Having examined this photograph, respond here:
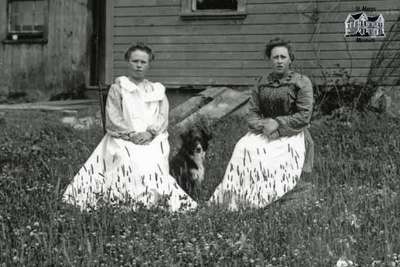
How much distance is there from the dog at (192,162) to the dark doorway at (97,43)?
10138 mm

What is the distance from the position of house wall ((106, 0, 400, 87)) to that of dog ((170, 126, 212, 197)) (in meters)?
5.68

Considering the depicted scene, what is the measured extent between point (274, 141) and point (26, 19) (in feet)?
37.8

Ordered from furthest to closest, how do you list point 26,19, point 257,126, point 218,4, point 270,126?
point 26,19
point 218,4
point 257,126
point 270,126

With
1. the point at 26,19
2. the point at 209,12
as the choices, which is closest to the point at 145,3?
the point at 209,12

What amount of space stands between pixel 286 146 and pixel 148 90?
1371 mm

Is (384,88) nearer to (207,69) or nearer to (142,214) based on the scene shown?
(207,69)

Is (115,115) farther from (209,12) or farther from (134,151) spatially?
(209,12)

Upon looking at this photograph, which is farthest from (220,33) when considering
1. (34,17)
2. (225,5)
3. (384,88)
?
(34,17)

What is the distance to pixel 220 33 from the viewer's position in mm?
12586

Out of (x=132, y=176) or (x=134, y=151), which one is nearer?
(x=132, y=176)

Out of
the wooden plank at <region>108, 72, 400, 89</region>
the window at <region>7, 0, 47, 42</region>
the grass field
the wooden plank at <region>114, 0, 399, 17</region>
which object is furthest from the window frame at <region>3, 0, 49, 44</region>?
the grass field

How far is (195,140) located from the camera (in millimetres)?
6094

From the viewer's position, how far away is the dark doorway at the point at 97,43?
16.1 meters

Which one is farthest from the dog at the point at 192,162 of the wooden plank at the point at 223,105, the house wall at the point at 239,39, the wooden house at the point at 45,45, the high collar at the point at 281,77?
the wooden house at the point at 45,45
